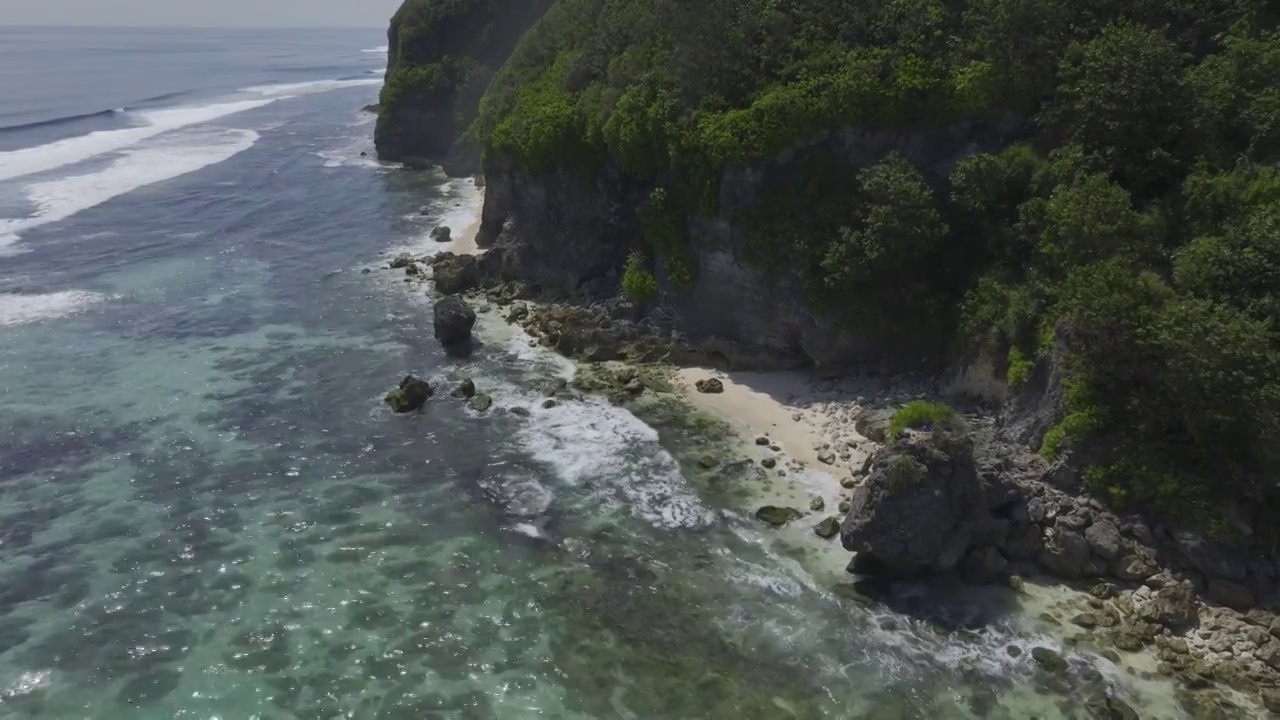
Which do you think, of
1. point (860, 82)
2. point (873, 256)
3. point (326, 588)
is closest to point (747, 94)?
point (860, 82)

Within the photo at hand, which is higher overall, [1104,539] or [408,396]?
[1104,539]

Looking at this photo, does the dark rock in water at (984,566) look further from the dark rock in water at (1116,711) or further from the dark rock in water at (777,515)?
the dark rock in water at (777,515)

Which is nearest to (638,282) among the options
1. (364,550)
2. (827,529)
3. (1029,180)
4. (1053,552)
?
(1029,180)

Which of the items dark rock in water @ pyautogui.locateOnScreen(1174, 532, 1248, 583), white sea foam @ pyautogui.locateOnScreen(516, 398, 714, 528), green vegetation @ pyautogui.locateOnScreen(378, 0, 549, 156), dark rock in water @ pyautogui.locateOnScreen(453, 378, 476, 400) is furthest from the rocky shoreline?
green vegetation @ pyautogui.locateOnScreen(378, 0, 549, 156)

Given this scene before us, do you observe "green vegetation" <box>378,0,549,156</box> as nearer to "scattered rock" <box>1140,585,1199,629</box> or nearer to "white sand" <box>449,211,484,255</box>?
"white sand" <box>449,211,484,255</box>

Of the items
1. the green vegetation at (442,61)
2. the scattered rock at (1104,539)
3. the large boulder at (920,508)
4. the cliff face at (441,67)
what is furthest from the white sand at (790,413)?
the green vegetation at (442,61)

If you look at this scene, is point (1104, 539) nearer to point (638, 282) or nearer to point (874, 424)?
point (874, 424)
